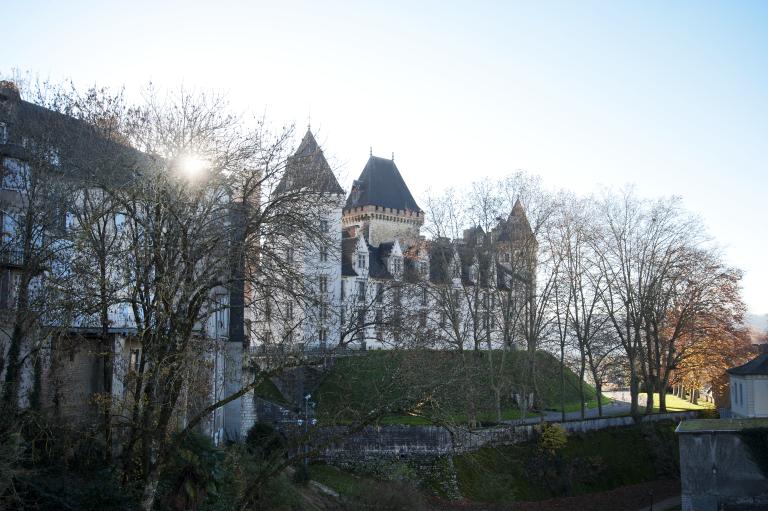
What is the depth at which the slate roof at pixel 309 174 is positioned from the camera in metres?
13.9

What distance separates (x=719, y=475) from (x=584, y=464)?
7.76 m

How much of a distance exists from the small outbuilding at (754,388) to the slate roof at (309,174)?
35.0 m

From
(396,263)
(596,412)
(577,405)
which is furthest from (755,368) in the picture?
(396,263)

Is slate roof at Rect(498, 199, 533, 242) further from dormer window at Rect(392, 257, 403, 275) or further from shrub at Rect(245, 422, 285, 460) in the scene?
shrub at Rect(245, 422, 285, 460)

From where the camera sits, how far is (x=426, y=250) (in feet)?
129

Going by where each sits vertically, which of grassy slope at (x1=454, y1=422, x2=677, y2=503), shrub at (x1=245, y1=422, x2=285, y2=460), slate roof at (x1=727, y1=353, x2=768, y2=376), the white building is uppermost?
the white building

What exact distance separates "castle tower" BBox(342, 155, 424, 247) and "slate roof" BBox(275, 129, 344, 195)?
44.8m

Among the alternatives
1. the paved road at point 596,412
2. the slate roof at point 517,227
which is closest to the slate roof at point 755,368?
the paved road at point 596,412

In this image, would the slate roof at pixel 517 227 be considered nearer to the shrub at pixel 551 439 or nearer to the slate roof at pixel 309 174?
the shrub at pixel 551 439

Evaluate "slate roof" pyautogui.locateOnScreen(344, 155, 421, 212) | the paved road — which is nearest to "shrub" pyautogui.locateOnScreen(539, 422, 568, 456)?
the paved road

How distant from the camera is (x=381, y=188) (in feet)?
202

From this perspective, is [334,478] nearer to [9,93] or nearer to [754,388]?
[9,93]

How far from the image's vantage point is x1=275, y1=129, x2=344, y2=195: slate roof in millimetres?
13922

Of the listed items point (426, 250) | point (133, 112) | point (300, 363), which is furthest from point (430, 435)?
point (133, 112)
